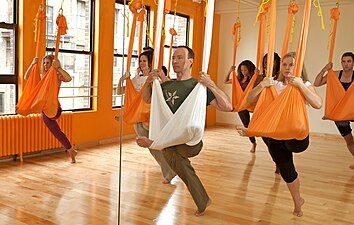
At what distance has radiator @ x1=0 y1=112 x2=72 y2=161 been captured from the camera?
3.94 m

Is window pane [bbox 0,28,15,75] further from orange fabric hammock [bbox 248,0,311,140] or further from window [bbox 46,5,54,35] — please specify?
orange fabric hammock [bbox 248,0,311,140]

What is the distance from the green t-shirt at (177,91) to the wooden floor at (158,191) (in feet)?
2.56

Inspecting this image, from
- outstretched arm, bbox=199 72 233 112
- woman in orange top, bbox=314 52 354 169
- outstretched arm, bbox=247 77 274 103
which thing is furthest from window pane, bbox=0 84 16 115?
woman in orange top, bbox=314 52 354 169

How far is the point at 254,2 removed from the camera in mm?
6621

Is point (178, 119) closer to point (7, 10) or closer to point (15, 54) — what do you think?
point (15, 54)

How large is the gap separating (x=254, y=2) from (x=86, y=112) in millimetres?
3649

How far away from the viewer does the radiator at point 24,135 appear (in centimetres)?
394

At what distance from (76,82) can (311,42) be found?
4470 mm

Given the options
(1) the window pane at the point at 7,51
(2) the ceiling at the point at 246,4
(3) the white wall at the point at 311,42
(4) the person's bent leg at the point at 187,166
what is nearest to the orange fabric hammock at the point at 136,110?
(4) the person's bent leg at the point at 187,166

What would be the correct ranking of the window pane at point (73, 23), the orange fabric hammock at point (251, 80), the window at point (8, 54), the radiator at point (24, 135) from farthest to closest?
the radiator at point (24, 135) → the window at point (8, 54) → the window pane at point (73, 23) → the orange fabric hammock at point (251, 80)

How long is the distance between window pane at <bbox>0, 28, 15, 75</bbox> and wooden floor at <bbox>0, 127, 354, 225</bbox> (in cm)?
96

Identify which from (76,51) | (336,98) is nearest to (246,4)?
(336,98)

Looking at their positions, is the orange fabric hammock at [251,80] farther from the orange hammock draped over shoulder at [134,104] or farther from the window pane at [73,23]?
the window pane at [73,23]

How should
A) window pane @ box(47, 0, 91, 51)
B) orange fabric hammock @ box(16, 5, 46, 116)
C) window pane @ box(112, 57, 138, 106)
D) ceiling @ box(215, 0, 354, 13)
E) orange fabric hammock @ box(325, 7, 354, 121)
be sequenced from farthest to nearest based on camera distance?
ceiling @ box(215, 0, 354, 13)
window pane @ box(112, 57, 138, 106)
orange fabric hammock @ box(325, 7, 354, 121)
window pane @ box(47, 0, 91, 51)
orange fabric hammock @ box(16, 5, 46, 116)
